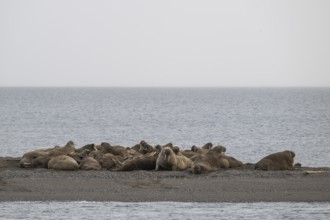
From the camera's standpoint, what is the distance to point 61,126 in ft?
211

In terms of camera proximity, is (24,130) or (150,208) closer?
(150,208)

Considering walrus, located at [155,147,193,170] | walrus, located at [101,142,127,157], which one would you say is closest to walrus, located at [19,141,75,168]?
walrus, located at [101,142,127,157]

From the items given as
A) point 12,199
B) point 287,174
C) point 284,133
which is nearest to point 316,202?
point 287,174

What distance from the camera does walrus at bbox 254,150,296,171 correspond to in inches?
988

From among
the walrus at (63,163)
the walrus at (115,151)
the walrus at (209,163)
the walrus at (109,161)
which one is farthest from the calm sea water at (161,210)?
the walrus at (115,151)

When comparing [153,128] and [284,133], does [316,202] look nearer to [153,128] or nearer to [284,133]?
[284,133]

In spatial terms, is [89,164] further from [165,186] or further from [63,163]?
[165,186]

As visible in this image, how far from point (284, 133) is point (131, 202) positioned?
3858cm

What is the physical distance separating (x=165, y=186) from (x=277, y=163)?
478 cm

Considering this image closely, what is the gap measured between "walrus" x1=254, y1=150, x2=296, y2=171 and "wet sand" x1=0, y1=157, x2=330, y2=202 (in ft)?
1.93

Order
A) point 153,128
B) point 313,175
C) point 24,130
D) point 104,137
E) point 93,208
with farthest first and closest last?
point 153,128
point 24,130
point 104,137
point 313,175
point 93,208

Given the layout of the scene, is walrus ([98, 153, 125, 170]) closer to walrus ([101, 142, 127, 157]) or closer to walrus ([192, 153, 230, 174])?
walrus ([101, 142, 127, 157])

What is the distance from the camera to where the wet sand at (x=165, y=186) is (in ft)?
67.2

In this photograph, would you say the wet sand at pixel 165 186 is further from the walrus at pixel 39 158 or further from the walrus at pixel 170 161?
the walrus at pixel 39 158
